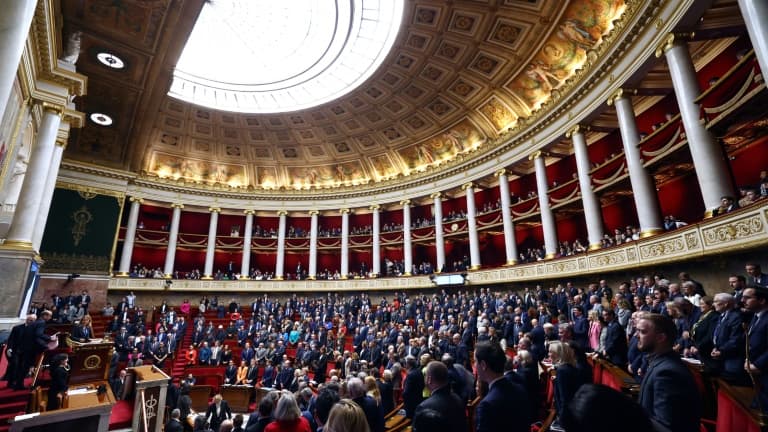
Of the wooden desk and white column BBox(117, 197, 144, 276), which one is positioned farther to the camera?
white column BBox(117, 197, 144, 276)

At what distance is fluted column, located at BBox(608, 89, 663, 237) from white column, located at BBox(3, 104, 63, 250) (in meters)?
15.6

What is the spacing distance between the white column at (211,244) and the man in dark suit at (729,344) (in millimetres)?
23240

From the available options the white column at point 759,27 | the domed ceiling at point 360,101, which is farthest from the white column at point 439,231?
the white column at point 759,27

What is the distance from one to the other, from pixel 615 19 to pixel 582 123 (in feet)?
11.1

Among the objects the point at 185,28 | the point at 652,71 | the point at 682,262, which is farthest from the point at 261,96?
the point at 682,262

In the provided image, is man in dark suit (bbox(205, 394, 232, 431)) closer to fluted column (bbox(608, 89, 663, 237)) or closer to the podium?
the podium

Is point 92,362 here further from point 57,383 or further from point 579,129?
point 579,129

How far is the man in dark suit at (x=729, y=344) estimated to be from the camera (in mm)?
3492

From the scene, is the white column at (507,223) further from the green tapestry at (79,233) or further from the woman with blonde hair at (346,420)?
the green tapestry at (79,233)

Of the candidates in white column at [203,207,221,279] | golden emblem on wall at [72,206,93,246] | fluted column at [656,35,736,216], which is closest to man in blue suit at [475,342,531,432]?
fluted column at [656,35,736,216]

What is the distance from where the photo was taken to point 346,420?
1.93 metres

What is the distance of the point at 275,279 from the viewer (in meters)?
22.8

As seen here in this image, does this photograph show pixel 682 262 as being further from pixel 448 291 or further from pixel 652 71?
pixel 448 291

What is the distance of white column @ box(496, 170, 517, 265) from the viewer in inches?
631
